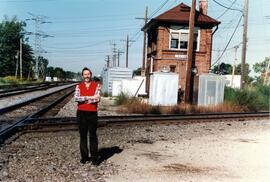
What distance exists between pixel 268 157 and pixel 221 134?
4073 mm

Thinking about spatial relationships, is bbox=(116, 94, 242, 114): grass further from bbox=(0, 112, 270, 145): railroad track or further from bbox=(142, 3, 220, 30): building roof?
bbox=(142, 3, 220, 30): building roof

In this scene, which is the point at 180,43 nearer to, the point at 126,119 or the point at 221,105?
the point at 221,105

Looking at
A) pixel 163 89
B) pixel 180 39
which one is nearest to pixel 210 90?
pixel 163 89

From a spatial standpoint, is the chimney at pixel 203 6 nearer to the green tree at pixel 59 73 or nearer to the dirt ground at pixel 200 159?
the dirt ground at pixel 200 159

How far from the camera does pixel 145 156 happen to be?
9.74 metres

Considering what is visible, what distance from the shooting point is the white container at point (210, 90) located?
25625 millimetres

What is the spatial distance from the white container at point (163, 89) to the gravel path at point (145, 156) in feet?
34.4

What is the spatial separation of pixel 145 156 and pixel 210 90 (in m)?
16.5

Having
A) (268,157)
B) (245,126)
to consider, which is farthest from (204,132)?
(268,157)

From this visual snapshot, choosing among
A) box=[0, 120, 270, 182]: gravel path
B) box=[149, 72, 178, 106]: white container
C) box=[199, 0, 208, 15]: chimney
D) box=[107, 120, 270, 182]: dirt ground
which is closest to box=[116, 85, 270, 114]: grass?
box=[149, 72, 178, 106]: white container

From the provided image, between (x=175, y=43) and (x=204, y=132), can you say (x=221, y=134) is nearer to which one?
(x=204, y=132)

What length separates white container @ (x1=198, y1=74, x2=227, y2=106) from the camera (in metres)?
25.6

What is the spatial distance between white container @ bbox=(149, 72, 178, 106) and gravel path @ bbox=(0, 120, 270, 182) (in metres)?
10.5

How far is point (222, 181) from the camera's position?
24.6 ft
